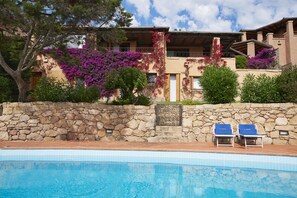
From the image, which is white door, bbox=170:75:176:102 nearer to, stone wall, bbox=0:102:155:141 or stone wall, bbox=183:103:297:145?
stone wall, bbox=183:103:297:145

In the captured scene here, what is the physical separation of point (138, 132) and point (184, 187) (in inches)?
216

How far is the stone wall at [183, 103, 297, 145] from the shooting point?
10.0 m

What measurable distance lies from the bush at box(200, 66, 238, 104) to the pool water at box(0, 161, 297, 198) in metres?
5.09

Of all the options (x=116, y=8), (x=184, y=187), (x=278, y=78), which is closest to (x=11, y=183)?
(x=184, y=187)

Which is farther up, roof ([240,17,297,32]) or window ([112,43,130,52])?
roof ([240,17,297,32])

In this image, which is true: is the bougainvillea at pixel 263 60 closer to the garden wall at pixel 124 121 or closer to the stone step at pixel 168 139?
the garden wall at pixel 124 121

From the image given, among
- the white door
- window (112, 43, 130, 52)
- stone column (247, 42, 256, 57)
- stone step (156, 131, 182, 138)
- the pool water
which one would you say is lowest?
the pool water

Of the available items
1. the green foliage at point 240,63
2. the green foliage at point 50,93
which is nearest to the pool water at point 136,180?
the green foliage at point 50,93

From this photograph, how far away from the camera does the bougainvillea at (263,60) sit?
2361 cm

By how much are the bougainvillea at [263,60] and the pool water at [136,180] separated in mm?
19105

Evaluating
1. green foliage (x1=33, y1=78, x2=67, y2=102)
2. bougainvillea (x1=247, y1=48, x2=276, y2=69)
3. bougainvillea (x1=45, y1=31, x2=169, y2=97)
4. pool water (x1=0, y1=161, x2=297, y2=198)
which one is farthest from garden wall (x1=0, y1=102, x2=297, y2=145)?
bougainvillea (x1=247, y1=48, x2=276, y2=69)

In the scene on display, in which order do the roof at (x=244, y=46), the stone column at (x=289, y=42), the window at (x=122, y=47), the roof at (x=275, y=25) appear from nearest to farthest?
the window at (x=122, y=47)
the roof at (x=244, y=46)
the stone column at (x=289, y=42)
the roof at (x=275, y=25)

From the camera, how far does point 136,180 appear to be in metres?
6.12

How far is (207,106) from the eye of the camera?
10953mm
